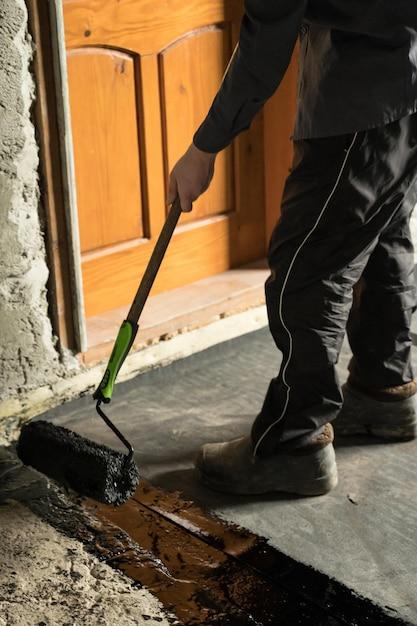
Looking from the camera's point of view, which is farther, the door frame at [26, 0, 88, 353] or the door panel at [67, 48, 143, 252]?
the door panel at [67, 48, 143, 252]

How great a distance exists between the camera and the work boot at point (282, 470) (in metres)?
2.29

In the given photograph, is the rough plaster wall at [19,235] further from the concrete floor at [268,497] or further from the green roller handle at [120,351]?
the green roller handle at [120,351]

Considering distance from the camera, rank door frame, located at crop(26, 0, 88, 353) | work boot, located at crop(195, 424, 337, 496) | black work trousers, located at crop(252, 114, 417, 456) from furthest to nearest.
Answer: door frame, located at crop(26, 0, 88, 353) < work boot, located at crop(195, 424, 337, 496) < black work trousers, located at crop(252, 114, 417, 456)

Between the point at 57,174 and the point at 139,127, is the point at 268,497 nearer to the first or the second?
the point at 57,174

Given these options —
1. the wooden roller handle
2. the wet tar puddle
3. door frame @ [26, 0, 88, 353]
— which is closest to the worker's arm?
the wooden roller handle

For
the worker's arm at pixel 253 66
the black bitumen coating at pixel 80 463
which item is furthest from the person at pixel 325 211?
the black bitumen coating at pixel 80 463

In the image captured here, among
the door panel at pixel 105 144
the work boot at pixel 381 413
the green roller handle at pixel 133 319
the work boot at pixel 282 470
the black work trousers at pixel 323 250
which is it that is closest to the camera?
the black work trousers at pixel 323 250

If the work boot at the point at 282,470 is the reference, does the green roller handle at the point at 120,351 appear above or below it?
above

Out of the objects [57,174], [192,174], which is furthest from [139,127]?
[192,174]

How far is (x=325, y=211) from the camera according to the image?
203cm

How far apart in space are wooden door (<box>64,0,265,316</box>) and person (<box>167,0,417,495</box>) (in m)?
0.83

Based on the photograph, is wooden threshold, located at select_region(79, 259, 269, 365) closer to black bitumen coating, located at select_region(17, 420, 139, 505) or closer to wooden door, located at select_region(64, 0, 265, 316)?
wooden door, located at select_region(64, 0, 265, 316)

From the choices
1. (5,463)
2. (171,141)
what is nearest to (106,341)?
(5,463)

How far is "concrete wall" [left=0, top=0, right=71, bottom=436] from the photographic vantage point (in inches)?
92.7
